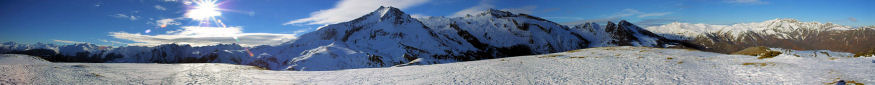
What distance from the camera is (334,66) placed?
7756 inches

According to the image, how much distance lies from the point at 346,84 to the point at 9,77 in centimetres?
2005

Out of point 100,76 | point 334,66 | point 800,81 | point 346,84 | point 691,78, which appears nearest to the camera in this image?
point 800,81

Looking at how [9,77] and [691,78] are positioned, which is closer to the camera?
[691,78]

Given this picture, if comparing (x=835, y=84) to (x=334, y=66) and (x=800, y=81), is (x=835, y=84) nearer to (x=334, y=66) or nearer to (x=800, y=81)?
(x=800, y=81)

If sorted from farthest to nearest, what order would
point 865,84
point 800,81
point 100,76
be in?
point 100,76, point 800,81, point 865,84

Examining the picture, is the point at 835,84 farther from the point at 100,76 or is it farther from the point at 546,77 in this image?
the point at 100,76

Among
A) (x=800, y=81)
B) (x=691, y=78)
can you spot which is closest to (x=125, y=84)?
(x=691, y=78)

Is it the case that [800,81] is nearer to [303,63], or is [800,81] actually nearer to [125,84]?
[125,84]

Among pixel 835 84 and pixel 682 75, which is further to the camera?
pixel 682 75

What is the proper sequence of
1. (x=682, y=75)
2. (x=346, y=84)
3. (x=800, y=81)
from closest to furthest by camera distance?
(x=800, y=81) → (x=682, y=75) → (x=346, y=84)

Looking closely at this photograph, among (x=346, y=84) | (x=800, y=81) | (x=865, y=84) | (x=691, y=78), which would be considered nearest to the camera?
(x=865, y=84)

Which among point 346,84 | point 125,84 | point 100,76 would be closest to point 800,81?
point 346,84

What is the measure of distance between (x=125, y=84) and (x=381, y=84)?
16.9 meters

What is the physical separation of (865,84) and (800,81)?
1.97 meters
